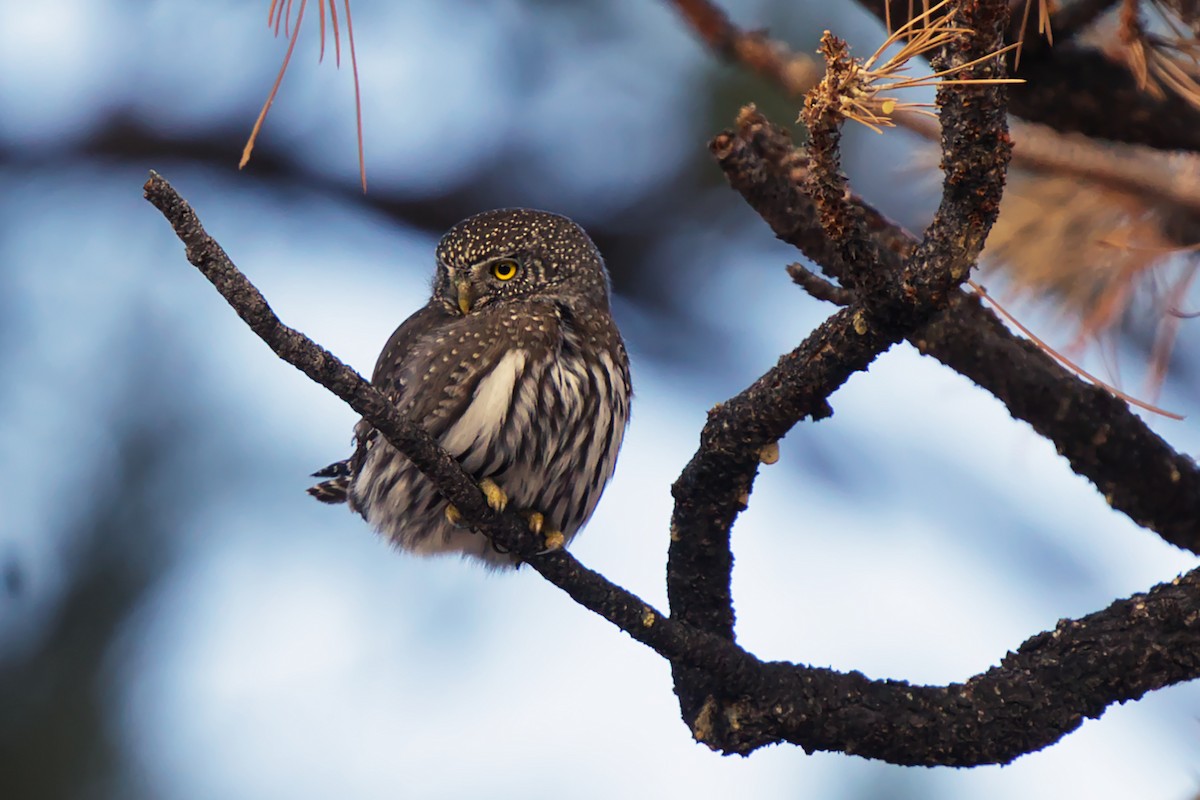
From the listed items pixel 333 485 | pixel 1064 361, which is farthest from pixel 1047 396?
pixel 333 485

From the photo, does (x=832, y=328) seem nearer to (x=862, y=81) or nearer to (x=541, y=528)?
(x=862, y=81)

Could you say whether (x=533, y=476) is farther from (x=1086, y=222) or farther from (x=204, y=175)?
(x=204, y=175)

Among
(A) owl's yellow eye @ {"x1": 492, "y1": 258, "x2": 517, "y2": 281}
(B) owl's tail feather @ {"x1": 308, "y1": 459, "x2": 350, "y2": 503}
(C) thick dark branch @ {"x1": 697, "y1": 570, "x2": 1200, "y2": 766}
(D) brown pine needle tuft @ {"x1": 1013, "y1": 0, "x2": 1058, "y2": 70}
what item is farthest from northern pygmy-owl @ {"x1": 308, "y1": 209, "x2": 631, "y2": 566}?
(D) brown pine needle tuft @ {"x1": 1013, "y1": 0, "x2": 1058, "y2": 70}

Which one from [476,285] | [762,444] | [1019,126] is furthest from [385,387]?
[1019,126]

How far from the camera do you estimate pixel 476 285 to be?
397 centimetres

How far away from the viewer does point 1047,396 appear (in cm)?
287

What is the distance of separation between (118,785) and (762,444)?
126 inches

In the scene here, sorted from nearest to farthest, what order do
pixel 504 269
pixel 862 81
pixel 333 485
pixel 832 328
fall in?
1. pixel 862 81
2. pixel 832 328
3. pixel 504 269
4. pixel 333 485

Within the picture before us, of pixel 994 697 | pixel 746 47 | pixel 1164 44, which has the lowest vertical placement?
pixel 994 697

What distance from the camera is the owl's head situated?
396 centimetres

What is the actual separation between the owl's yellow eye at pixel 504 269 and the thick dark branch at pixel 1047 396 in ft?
3.99

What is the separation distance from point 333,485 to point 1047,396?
7.39ft

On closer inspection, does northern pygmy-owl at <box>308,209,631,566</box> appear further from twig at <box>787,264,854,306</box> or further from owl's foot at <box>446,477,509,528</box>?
twig at <box>787,264,854,306</box>

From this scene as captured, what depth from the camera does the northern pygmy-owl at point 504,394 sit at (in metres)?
3.33
